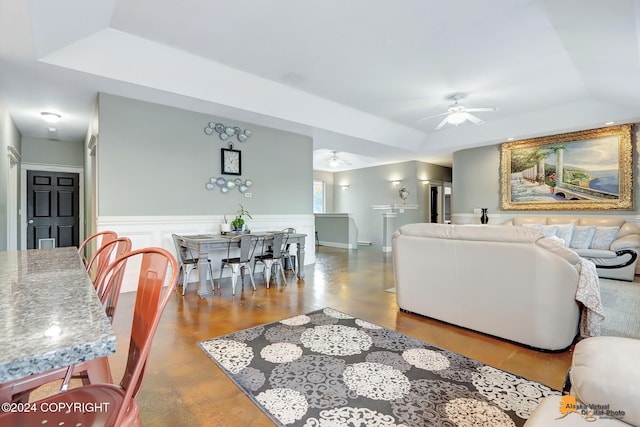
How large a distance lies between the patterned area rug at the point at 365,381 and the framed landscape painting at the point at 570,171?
554cm

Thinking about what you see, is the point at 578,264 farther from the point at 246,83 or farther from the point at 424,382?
the point at 246,83

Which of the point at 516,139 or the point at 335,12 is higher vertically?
the point at 335,12

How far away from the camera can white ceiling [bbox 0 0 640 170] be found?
2965 millimetres

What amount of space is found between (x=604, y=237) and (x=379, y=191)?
5.89 meters

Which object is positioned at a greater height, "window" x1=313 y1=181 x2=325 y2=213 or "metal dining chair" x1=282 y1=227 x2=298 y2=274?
"window" x1=313 y1=181 x2=325 y2=213

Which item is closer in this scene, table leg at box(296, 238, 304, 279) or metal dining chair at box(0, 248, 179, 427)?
metal dining chair at box(0, 248, 179, 427)

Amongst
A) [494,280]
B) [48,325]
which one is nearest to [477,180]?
[494,280]

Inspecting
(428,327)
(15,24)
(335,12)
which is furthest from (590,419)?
(15,24)

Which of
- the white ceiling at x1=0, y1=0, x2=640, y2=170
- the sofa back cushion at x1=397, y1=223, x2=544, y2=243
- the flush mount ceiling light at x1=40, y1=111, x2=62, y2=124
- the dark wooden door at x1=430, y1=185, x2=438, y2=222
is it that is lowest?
the sofa back cushion at x1=397, y1=223, x2=544, y2=243

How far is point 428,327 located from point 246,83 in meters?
3.95

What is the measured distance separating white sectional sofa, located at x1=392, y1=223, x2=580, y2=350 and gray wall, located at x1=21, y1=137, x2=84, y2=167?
731 cm

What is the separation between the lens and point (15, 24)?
8.50 ft

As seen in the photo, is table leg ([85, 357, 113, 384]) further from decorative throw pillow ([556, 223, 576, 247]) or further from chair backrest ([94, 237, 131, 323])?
decorative throw pillow ([556, 223, 576, 247])

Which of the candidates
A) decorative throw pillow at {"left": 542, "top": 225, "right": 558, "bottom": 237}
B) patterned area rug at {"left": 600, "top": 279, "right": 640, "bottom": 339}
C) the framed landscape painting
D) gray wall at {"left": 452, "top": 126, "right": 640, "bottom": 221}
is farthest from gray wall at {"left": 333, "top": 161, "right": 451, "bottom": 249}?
patterned area rug at {"left": 600, "top": 279, "right": 640, "bottom": 339}
